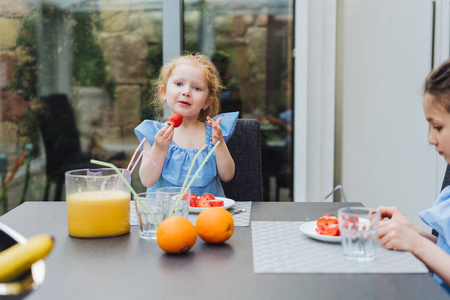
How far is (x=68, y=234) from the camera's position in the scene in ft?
3.68

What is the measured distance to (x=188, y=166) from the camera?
188cm

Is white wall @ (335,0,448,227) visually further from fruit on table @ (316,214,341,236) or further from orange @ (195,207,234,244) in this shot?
orange @ (195,207,234,244)

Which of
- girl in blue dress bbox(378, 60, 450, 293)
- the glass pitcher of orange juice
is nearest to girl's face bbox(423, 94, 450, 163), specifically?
girl in blue dress bbox(378, 60, 450, 293)

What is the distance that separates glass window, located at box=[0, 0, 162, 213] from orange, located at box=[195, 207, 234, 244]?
209 centimetres

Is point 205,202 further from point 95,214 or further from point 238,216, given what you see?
point 95,214

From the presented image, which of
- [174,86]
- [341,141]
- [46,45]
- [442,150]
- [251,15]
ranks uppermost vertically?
[251,15]

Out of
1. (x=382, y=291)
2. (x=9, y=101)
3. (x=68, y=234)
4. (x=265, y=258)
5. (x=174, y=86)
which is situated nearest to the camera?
(x=382, y=291)

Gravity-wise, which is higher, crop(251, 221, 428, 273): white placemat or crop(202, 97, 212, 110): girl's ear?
crop(202, 97, 212, 110): girl's ear

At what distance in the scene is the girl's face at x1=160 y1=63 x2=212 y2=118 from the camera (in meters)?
1.85

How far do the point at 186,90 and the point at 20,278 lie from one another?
1.31 m

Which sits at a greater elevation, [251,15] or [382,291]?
[251,15]

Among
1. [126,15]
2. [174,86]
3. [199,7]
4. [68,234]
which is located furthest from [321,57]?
[68,234]

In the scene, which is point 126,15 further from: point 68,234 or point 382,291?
point 382,291

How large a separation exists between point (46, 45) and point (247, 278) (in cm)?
258
